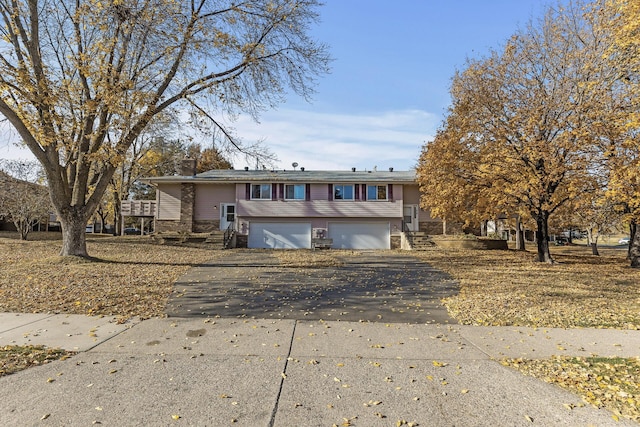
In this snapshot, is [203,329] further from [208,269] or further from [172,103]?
[172,103]

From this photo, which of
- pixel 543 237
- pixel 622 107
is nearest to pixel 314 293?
pixel 622 107

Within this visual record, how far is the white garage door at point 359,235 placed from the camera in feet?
84.5

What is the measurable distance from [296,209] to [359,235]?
4642 millimetres

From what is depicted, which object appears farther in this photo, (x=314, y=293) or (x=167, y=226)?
(x=167, y=226)

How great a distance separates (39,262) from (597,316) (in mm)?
14762

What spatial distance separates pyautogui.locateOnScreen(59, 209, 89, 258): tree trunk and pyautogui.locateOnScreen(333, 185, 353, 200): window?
15771mm

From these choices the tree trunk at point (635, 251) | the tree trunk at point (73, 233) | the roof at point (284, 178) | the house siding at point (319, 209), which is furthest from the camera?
the house siding at point (319, 209)

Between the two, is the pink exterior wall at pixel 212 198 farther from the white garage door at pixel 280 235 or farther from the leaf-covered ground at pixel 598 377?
the leaf-covered ground at pixel 598 377

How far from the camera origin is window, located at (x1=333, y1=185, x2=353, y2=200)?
25.7 m

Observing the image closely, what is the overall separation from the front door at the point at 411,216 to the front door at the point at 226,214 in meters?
11.8

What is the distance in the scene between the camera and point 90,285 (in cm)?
891

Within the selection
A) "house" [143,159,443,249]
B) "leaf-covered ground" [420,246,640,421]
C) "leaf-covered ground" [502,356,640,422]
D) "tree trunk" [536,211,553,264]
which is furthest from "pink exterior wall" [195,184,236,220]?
"leaf-covered ground" [502,356,640,422]

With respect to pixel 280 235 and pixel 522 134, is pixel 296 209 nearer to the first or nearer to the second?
pixel 280 235

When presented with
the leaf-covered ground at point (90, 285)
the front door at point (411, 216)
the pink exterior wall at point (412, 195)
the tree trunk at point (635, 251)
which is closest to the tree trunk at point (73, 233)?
the leaf-covered ground at point (90, 285)
